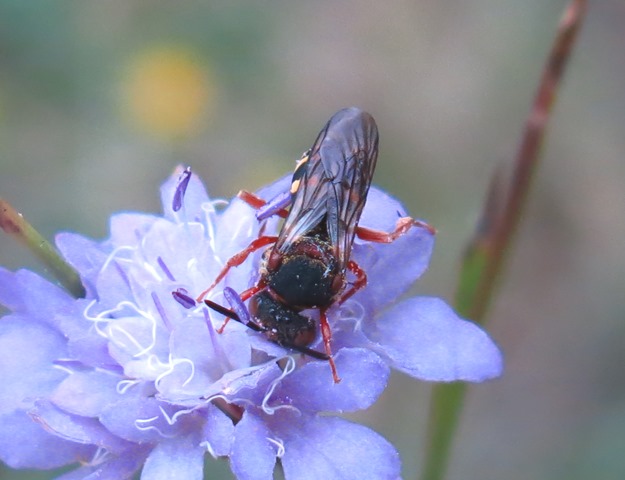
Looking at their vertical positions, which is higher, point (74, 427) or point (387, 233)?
point (387, 233)

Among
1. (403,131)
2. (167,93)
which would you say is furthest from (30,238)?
(403,131)

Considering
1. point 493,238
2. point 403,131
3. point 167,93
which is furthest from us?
point 403,131

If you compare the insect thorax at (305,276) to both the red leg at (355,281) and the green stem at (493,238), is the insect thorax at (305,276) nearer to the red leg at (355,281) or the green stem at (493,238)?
the red leg at (355,281)

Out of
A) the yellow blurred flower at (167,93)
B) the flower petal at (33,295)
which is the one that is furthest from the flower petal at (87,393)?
the yellow blurred flower at (167,93)

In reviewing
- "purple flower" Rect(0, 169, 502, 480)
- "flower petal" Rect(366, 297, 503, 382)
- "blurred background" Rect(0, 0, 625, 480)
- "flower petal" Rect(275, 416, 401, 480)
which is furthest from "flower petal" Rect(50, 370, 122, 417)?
"blurred background" Rect(0, 0, 625, 480)

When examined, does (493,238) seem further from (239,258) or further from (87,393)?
(87,393)
